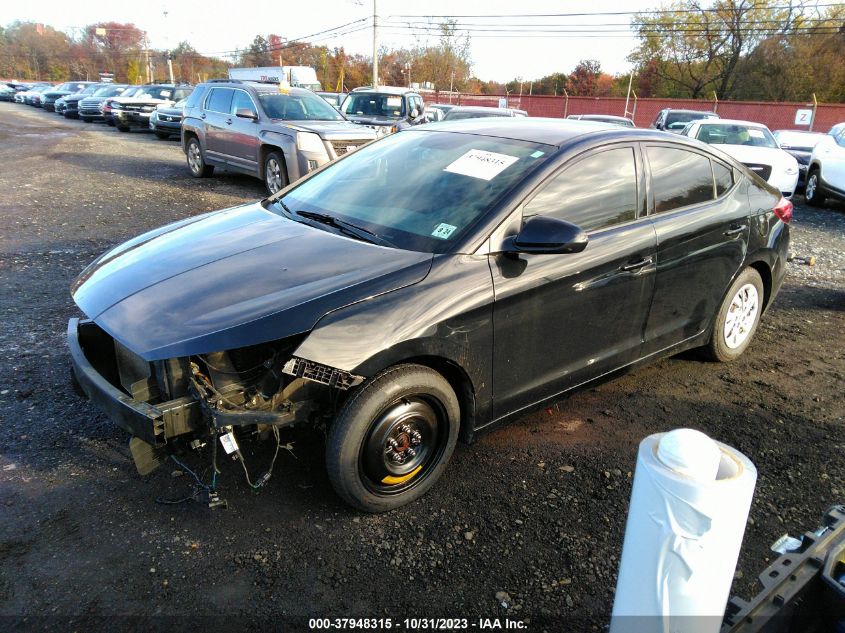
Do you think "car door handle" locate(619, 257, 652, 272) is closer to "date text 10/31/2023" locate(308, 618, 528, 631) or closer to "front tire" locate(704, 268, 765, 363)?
"front tire" locate(704, 268, 765, 363)

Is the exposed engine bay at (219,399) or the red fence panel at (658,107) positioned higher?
the red fence panel at (658,107)

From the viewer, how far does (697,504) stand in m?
1.33

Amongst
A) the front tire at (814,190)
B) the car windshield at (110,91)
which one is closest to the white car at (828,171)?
the front tire at (814,190)

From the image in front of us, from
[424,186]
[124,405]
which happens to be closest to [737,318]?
[424,186]

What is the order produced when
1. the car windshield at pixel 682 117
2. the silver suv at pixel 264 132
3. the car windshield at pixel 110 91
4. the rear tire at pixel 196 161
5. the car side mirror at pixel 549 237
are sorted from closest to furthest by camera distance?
the car side mirror at pixel 549 237 → the silver suv at pixel 264 132 → the rear tire at pixel 196 161 → the car windshield at pixel 682 117 → the car windshield at pixel 110 91

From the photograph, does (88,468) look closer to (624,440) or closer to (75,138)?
(624,440)

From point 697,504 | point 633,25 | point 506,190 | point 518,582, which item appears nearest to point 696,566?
point 697,504

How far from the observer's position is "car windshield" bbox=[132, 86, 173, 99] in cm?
2339

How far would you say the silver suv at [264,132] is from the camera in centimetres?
970

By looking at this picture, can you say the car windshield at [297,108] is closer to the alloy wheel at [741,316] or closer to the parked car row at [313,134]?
the parked car row at [313,134]

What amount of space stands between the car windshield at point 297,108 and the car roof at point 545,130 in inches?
290

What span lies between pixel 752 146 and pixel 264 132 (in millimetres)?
9278

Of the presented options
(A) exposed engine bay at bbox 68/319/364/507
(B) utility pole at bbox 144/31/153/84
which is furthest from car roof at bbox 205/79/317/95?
(B) utility pole at bbox 144/31/153/84

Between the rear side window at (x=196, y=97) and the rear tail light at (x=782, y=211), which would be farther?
the rear side window at (x=196, y=97)
